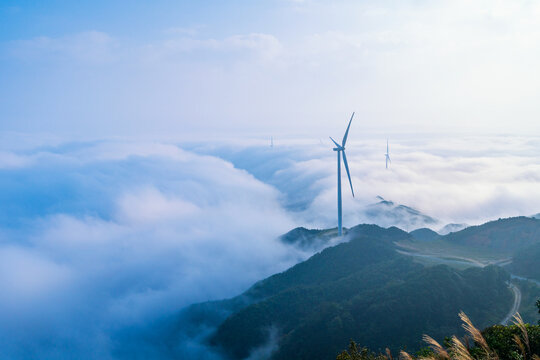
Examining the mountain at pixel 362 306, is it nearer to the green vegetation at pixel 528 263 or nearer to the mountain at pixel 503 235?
the green vegetation at pixel 528 263

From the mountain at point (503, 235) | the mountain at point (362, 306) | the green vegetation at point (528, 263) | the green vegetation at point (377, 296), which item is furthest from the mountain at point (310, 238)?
the green vegetation at point (528, 263)

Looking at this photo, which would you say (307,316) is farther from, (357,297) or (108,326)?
(108,326)

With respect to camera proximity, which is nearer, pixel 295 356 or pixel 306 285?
pixel 295 356

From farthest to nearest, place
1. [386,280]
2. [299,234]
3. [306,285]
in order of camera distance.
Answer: [299,234] → [306,285] → [386,280]

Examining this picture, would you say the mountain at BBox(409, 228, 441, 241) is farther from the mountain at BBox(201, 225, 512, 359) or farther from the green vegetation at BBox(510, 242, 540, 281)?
the green vegetation at BBox(510, 242, 540, 281)

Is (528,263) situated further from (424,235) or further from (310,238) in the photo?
(310,238)

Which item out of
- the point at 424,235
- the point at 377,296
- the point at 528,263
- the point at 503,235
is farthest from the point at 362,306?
the point at 424,235

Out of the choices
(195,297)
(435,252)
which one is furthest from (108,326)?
(435,252)

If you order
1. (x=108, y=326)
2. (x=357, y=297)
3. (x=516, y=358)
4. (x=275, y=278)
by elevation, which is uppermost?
(x=516, y=358)
